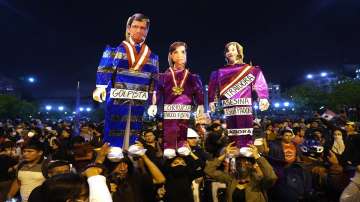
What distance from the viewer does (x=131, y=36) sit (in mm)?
5891

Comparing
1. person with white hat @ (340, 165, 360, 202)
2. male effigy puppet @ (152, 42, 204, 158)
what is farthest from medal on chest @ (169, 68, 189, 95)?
person with white hat @ (340, 165, 360, 202)

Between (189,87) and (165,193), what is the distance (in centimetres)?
238

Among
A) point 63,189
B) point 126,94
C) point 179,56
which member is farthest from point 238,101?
point 63,189

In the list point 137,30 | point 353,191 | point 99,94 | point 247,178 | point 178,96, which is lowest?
point 353,191

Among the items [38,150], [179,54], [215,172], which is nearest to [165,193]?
[215,172]

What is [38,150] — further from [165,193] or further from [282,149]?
[282,149]

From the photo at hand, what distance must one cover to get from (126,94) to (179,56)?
166 cm

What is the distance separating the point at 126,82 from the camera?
5.59 meters

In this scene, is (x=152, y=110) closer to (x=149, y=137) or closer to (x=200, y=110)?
(x=200, y=110)

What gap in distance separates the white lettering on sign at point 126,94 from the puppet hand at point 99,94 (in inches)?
5.4

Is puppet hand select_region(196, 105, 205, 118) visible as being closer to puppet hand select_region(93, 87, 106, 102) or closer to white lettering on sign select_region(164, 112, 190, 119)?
white lettering on sign select_region(164, 112, 190, 119)

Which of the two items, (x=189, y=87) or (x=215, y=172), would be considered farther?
(x=189, y=87)

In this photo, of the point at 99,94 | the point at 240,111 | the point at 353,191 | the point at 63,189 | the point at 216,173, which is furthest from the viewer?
the point at 240,111

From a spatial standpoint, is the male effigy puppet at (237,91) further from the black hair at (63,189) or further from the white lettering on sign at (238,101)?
the black hair at (63,189)
